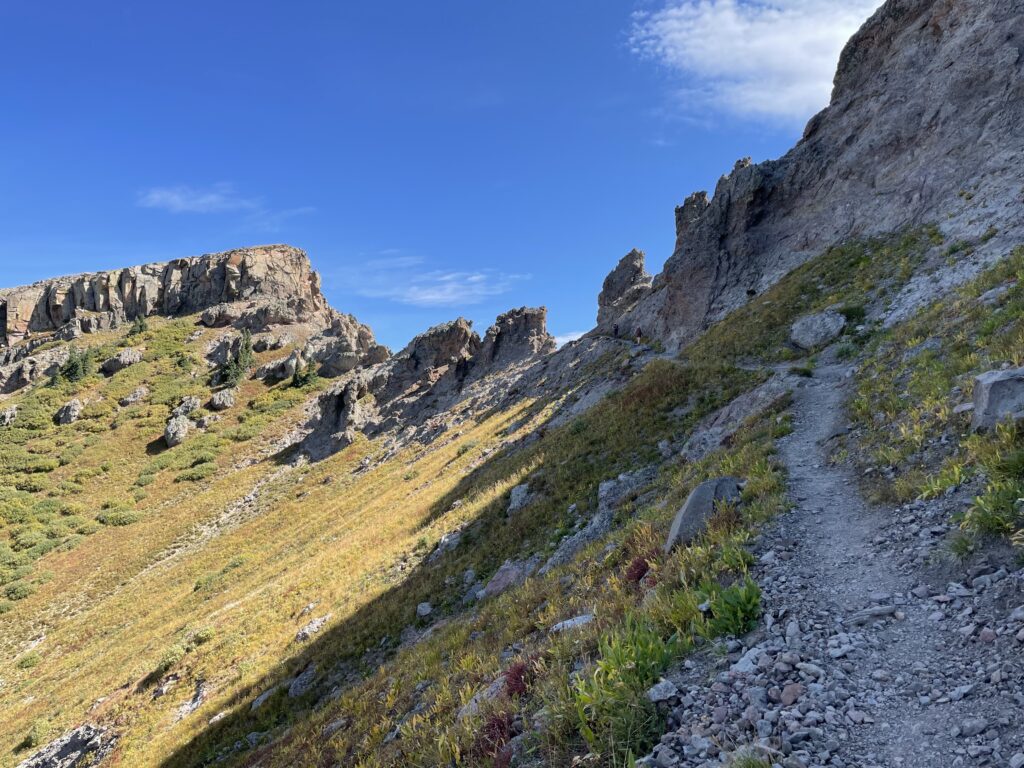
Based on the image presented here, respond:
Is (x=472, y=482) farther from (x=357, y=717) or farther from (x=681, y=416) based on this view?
(x=357, y=717)

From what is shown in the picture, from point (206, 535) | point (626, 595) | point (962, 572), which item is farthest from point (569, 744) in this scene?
point (206, 535)

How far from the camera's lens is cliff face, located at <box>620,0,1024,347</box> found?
27.6 m

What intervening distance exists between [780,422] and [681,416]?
7.34 metres

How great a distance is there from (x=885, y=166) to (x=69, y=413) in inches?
4048

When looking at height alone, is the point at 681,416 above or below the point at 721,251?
below

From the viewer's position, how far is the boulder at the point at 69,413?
73875mm

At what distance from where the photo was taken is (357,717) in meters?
11.8

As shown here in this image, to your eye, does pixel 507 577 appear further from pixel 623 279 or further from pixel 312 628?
pixel 623 279

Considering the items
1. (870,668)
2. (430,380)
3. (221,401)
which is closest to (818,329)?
(870,668)

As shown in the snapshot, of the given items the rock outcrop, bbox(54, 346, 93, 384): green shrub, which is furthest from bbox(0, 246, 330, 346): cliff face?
the rock outcrop

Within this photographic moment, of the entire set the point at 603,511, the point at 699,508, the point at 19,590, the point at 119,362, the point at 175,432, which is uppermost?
the point at 119,362

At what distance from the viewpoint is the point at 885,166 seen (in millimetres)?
34250

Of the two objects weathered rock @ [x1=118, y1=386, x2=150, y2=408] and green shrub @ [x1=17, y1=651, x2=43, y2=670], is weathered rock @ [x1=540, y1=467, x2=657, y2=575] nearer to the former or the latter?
green shrub @ [x1=17, y1=651, x2=43, y2=670]

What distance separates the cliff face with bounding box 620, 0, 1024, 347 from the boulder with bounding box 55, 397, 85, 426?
275 ft
